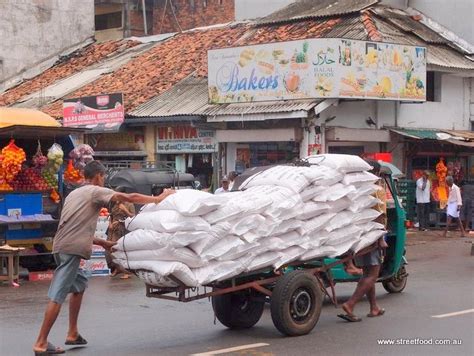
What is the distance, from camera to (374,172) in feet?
34.7

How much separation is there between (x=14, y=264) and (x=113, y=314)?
3.75 meters

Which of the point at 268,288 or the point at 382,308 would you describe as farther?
the point at 382,308

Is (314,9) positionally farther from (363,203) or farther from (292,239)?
(292,239)

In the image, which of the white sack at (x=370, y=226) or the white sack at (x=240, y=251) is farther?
the white sack at (x=370, y=226)

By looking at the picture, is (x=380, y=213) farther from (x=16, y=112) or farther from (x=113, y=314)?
(x=16, y=112)

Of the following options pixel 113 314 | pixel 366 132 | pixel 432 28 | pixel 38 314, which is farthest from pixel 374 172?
pixel 432 28

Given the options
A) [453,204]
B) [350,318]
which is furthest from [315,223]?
[453,204]

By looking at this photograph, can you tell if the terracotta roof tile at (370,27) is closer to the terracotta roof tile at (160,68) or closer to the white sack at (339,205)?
the terracotta roof tile at (160,68)

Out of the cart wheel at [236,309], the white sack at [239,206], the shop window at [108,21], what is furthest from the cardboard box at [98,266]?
the shop window at [108,21]

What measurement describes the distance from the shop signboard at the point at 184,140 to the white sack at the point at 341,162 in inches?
517

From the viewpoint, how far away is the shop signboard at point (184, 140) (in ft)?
75.7

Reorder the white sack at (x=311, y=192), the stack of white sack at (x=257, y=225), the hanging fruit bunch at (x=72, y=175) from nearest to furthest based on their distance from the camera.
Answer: the stack of white sack at (x=257, y=225), the white sack at (x=311, y=192), the hanging fruit bunch at (x=72, y=175)

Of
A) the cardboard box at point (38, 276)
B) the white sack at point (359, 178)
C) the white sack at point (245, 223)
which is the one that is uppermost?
the white sack at point (359, 178)

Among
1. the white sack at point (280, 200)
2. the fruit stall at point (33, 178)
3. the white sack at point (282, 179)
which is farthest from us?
the fruit stall at point (33, 178)
